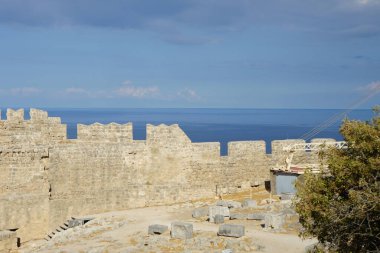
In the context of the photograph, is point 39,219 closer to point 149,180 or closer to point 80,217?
point 80,217

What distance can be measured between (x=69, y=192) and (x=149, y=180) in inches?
159

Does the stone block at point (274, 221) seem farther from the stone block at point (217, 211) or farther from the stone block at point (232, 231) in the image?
the stone block at point (217, 211)

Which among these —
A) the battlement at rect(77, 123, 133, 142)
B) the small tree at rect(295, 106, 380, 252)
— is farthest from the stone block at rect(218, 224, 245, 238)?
the battlement at rect(77, 123, 133, 142)

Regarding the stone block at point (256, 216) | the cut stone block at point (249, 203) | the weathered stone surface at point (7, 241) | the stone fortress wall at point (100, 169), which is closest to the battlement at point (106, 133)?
the stone fortress wall at point (100, 169)

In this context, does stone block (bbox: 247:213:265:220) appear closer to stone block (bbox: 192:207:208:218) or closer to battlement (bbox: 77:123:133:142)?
stone block (bbox: 192:207:208:218)

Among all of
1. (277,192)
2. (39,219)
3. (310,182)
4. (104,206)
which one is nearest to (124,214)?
(104,206)

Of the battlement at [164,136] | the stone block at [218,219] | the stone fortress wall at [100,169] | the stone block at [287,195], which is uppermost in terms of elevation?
the battlement at [164,136]

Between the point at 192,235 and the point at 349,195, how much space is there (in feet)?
28.8

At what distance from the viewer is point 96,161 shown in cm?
2659

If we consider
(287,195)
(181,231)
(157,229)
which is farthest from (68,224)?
(287,195)

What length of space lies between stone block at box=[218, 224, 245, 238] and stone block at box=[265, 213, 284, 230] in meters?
Result: 1.62

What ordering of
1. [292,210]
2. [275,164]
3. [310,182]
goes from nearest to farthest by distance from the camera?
[310,182], [292,210], [275,164]

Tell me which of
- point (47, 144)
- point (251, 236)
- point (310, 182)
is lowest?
point (251, 236)

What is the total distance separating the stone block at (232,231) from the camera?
758 inches
